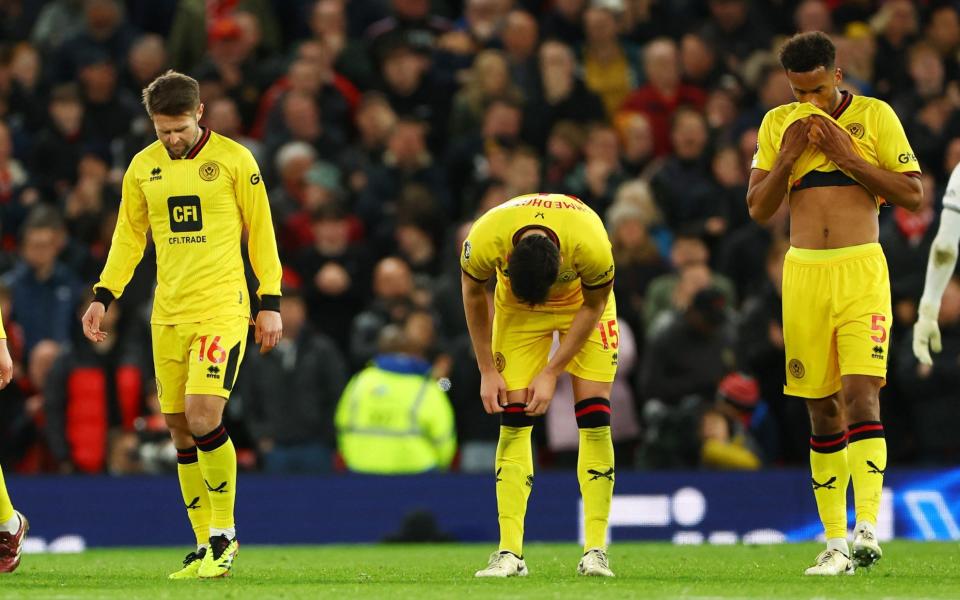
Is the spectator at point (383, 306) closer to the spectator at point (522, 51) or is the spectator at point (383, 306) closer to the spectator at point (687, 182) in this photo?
the spectator at point (687, 182)

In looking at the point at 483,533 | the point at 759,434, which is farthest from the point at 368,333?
the point at 759,434

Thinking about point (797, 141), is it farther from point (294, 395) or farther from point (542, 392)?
point (294, 395)

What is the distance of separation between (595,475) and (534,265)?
4.47 ft

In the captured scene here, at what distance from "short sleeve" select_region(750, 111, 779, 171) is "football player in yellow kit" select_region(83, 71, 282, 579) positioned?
2849 mm

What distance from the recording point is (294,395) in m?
15.2

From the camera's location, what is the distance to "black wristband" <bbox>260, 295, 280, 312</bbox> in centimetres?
984

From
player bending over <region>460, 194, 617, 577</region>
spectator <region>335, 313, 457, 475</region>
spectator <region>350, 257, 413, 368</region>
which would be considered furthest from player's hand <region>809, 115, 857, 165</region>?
spectator <region>350, 257, 413, 368</region>

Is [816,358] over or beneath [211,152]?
beneath

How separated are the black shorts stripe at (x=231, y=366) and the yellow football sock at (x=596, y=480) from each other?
201 cm

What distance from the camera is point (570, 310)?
32.0 feet

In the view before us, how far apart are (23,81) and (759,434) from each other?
31.2ft

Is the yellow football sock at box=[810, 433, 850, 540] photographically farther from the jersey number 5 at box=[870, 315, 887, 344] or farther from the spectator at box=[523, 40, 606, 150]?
the spectator at box=[523, 40, 606, 150]

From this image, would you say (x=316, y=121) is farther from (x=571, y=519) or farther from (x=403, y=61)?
(x=571, y=519)

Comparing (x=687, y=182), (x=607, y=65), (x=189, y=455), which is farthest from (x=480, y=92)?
(x=189, y=455)
